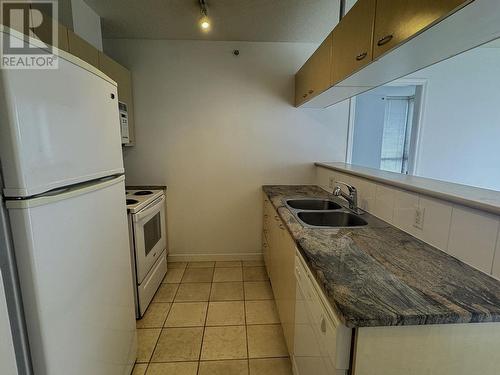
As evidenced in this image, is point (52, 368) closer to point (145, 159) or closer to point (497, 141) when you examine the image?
point (145, 159)

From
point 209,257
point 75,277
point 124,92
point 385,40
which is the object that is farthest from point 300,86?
point 75,277

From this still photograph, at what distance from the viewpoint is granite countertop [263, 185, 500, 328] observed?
0.77m

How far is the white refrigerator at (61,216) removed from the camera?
0.81 metres

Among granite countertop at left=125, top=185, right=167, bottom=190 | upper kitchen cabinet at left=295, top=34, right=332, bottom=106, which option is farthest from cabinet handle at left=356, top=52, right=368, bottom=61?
granite countertop at left=125, top=185, right=167, bottom=190

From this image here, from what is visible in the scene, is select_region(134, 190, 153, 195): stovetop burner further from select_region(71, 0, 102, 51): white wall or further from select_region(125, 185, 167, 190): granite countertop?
select_region(71, 0, 102, 51): white wall

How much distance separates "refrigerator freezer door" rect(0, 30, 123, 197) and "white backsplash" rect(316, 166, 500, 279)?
1.61 m

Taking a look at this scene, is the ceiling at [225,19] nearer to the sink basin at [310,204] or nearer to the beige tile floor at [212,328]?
the sink basin at [310,204]

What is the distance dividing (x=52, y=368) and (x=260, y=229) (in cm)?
237

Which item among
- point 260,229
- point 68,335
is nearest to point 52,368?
point 68,335

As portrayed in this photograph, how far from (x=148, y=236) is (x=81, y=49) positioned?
153 cm

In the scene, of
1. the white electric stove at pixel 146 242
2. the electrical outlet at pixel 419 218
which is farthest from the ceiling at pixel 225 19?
the electrical outlet at pixel 419 218

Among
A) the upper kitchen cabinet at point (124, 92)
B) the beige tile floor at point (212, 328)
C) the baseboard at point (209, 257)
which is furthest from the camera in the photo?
the baseboard at point (209, 257)

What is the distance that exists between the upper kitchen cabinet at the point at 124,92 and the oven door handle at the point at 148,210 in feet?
2.15

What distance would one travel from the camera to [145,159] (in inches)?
114
